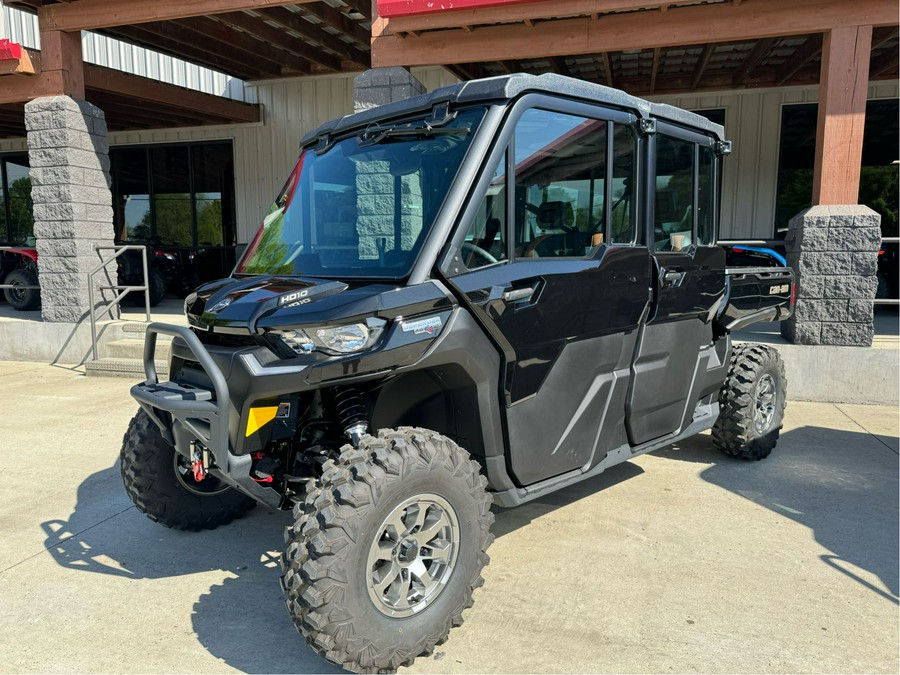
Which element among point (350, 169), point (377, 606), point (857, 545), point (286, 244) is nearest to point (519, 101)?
point (350, 169)

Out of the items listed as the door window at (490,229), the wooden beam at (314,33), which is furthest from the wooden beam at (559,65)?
the door window at (490,229)

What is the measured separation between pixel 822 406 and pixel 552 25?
4964mm

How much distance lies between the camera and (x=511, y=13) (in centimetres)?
709

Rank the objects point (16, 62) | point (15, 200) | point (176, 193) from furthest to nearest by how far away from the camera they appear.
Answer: point (15, 200), point (176, 193), point (16, 62)

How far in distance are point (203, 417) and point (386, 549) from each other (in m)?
0.87

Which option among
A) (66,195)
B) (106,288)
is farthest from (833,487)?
(66,195)

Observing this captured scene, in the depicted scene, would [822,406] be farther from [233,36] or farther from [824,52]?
[233,36]

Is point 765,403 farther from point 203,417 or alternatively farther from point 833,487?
point 203,417

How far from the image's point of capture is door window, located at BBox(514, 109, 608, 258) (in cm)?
305

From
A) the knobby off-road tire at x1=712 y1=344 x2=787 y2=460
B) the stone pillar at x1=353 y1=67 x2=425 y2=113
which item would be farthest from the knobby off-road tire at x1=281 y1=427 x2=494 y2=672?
the stone pillar at x1=353 y1=67 x2=425 y2=113

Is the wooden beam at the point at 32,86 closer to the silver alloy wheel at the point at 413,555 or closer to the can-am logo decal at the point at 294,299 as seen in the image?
the can-am logo decal at the point at 294,299

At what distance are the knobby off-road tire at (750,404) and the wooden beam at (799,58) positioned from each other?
6.64m

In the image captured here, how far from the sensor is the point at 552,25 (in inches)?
295

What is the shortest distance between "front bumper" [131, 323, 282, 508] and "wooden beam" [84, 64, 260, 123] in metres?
9.17
